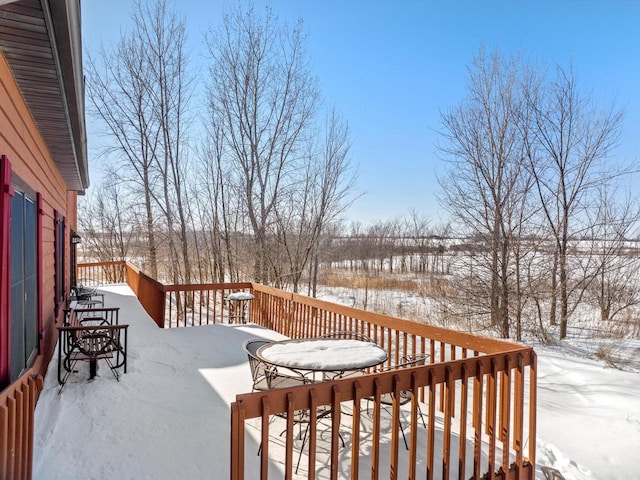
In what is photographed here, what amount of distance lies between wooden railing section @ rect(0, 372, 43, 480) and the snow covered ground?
40 cm

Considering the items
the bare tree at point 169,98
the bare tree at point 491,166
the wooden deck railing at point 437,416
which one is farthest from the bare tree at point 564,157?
the bare tree at point 169,98

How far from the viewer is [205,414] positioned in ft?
10.9

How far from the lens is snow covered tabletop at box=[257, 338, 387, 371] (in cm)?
278

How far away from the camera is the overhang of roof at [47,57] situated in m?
1.85

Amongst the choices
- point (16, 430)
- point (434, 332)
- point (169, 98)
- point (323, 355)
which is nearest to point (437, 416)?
point (434, 332)

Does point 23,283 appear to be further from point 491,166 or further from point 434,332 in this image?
point 491,166

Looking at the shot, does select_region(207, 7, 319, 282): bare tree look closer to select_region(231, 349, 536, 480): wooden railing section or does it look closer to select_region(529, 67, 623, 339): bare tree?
select_region(529, 67, 623, 339): bare tree

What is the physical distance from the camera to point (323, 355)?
3045mm

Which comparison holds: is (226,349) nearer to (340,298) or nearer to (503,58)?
(503,58)

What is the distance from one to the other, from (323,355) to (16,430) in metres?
1.96

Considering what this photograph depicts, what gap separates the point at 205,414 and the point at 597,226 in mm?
9582

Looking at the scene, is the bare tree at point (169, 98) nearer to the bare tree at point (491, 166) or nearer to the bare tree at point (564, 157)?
the bare tree at point (491, 166)

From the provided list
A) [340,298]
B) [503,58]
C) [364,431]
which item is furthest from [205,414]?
[340,298]

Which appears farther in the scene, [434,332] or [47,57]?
[434,332]
